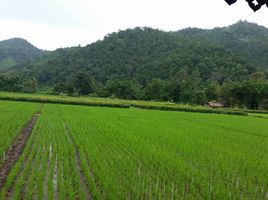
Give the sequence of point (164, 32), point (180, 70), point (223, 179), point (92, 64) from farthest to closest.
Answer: point (164, 32), point (92, 64), point (180, 70), point (223, 179)

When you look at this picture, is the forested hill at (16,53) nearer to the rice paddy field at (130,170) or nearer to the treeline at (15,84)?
the treeline at (15,84)

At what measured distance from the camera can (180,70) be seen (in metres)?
90.6

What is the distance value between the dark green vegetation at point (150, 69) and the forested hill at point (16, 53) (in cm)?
2223

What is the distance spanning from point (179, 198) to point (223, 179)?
2628 millimetres

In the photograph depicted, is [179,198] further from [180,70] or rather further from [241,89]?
[180,70]

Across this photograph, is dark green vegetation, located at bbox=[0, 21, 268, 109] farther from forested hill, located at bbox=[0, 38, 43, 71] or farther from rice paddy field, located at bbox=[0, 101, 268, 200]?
rice paddy field, located at bbox=[0, 101, 268, 200]

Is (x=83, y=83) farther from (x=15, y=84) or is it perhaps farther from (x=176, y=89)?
(x=176, y=89)

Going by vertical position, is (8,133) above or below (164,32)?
below

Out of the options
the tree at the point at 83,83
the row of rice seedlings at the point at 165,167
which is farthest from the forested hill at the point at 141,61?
the row of rice seedlings at the point at 165,167

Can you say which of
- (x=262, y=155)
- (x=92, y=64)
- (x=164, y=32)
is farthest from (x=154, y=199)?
(x=164, y=32)

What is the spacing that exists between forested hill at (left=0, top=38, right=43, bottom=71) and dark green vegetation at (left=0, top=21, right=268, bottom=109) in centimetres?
2223

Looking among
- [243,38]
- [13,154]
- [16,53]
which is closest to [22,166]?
[13,154]

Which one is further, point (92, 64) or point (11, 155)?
point (92, 64)

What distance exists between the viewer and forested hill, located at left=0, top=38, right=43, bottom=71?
131 m
